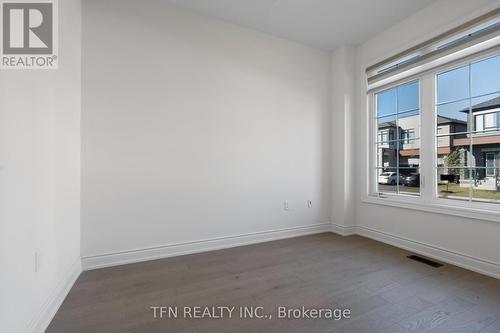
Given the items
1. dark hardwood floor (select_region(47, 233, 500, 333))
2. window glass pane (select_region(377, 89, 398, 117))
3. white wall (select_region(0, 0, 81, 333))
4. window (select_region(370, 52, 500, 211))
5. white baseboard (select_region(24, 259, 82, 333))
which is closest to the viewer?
white wall (select_region(0, 0, 81, 333))

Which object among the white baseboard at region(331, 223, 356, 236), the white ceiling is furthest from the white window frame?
the white ceiling

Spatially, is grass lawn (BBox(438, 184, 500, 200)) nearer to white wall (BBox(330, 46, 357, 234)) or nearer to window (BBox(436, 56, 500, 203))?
window (BBox(436, 56, 500, 203))

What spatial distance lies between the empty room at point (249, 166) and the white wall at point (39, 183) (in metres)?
0.02

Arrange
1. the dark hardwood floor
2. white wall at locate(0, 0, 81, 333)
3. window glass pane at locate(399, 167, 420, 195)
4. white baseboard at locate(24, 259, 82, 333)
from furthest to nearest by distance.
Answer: window glass pane at locate(399, 167, 420, 195)
the dark hardwood floor
white baseboard at locate(24, 259, 82, 333)
white wall at locate(0, 0, 81, 333)

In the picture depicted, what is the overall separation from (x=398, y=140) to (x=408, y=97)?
22.3 inches

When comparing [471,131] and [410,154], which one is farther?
[410,154]

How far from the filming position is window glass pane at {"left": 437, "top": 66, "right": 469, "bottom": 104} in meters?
2.44

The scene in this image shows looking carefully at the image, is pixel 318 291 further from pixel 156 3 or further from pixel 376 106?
pixel 156 3

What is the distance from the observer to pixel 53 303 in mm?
1600

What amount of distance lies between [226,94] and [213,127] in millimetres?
466

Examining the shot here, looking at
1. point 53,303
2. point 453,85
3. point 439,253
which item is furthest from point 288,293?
point 453,85

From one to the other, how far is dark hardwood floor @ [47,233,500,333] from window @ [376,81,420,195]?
0.97 meters

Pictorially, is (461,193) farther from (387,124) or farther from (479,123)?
(387,124)

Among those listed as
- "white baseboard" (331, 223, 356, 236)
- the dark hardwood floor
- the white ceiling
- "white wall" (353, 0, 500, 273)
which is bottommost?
the dark hardwood floor
